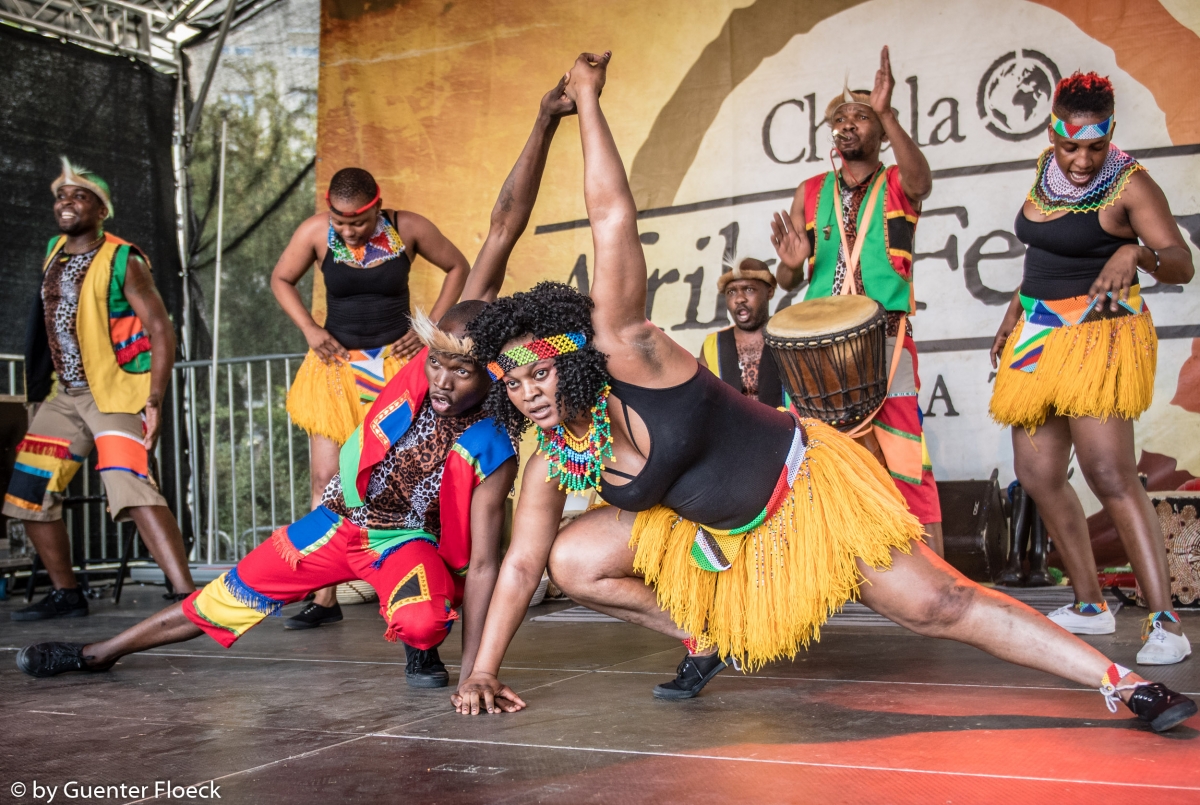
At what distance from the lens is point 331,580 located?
10.7 feet

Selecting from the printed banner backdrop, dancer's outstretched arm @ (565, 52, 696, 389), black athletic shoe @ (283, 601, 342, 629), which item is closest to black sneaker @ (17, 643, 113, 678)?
black athletic shoe @ (283, 601, 342, 629)

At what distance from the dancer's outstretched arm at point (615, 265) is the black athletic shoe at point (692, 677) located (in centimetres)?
84

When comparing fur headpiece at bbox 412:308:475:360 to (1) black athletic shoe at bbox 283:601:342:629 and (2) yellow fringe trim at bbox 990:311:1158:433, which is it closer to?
(2) yellow fringe trim at bbox 990:311:1158:433

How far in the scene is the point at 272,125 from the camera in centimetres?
663

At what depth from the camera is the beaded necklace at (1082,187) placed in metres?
3.47

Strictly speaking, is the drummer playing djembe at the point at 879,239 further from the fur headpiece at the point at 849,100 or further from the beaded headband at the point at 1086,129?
the beaded headband at the point at 1086,129

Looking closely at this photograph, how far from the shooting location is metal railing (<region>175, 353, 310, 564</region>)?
662cm

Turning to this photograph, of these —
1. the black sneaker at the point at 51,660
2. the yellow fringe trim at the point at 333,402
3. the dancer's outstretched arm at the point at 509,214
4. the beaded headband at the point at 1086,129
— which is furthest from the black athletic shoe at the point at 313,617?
the beaded headband at the point at 1086,129

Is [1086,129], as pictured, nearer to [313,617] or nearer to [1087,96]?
[1087,96]

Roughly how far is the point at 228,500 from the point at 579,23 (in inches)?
140

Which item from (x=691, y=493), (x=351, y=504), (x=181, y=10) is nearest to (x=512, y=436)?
(x=691, y=493)

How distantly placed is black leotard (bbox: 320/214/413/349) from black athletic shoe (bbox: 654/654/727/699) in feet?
7.32

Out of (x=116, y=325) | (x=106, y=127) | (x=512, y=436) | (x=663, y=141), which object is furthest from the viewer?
(x=106, y=127)

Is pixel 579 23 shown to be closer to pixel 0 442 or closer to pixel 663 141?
pixel 663 141
